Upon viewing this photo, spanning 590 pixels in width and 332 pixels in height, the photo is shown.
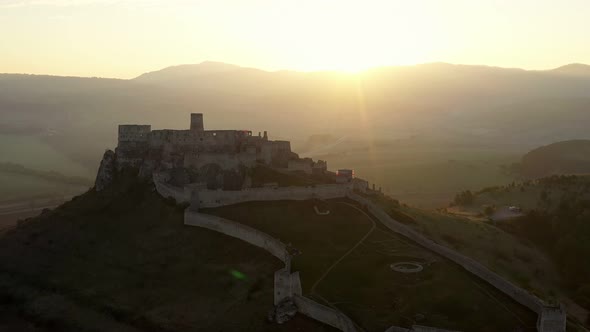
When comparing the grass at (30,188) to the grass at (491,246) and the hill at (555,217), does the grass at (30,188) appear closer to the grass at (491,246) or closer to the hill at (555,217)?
the hill at (555,217)

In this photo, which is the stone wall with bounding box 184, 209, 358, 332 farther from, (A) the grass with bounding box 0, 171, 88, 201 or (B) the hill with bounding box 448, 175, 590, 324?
(A) the grass with bounding box 0, 171, 88, 201

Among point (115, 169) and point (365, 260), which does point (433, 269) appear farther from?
point (115, 169)

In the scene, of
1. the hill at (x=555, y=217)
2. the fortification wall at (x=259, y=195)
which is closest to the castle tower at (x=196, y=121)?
the fortification wall at (x=259, y=195)

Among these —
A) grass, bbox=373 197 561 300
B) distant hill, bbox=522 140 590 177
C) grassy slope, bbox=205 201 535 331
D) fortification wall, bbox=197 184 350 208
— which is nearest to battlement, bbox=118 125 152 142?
fortification wall, bbox=197 184 350 208

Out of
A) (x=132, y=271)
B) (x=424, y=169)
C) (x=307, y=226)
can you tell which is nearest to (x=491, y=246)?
(x=307, y=226)

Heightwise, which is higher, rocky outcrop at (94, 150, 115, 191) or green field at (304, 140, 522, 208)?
rocky outcrop at (94, 150, 115, 191)

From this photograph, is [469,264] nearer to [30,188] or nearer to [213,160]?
[213,160]

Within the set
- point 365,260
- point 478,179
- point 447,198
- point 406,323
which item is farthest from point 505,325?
point 478,179
